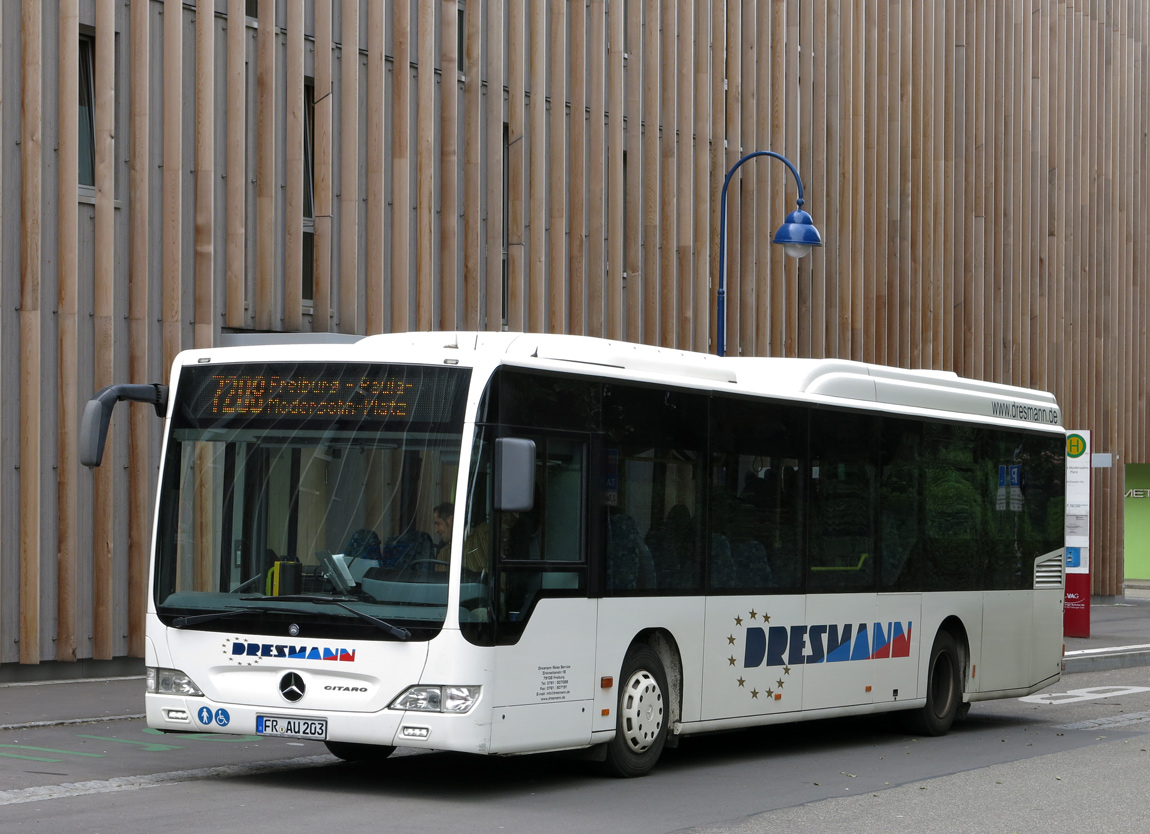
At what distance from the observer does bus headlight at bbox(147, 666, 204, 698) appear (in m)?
9.99

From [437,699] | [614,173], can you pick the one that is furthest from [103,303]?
[614,173]

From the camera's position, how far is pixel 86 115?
17.5 m

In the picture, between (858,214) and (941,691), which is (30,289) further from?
(858,214)

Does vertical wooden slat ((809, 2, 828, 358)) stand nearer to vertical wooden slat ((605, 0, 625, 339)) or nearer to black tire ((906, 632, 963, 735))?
vertical wooden slat ((605, 0, 625, 339))

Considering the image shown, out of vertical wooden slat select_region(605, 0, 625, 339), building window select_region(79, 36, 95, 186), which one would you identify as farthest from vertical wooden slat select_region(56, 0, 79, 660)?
vertical wooden slat select_region(605, 0, 625, 339)

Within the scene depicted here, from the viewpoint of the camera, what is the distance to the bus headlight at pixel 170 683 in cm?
999

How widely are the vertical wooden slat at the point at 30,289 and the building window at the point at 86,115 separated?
963mm

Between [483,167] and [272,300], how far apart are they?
4537 millimetres

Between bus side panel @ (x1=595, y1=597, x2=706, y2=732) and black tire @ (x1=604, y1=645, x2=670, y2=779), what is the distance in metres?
0.12

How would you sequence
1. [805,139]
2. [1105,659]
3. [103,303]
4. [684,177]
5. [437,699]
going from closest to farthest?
[437,699], [103,303], [1105,659], [684,177], [805,139]

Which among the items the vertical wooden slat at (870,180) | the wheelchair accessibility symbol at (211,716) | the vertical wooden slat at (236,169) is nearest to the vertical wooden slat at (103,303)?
the vertical wooden slat at (236,169)

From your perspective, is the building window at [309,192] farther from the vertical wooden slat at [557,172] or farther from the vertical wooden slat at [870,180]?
the vertical wooden slat at [870,180]

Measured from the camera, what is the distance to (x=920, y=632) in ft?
46.5

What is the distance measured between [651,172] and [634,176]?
0.37m
